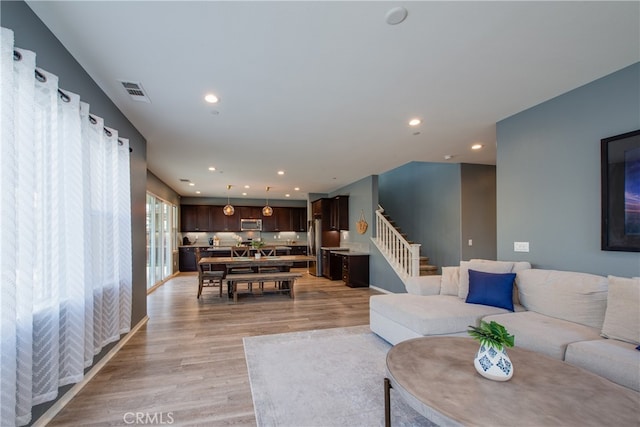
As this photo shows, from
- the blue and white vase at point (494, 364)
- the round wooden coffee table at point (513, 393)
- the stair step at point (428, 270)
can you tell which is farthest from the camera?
the stair step at point (428, 270)

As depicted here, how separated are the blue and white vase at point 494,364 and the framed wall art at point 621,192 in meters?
1.79

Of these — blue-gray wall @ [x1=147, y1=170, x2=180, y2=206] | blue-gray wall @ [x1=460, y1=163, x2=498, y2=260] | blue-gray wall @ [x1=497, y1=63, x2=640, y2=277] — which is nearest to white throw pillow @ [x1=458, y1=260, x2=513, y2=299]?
blue-gray wall @ [x1=497, y1=63, x2=640, y2=277]

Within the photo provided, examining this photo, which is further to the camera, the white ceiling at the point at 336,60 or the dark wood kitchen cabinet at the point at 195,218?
the dark wood kitchen cabinet at the point at 195,218

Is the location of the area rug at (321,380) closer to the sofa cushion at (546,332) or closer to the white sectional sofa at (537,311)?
the white sectional sofa at (537,311)

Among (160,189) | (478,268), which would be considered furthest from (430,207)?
(160,189)

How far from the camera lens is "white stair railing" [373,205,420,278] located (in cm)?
558

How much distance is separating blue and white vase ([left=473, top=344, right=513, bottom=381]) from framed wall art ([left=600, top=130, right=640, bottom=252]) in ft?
5.88

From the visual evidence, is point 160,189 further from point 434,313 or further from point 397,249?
point 434,313

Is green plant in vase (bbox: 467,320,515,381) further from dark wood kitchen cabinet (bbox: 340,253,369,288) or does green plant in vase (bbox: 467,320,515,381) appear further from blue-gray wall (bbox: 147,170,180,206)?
blue-gray wall (bbox: 147,170,180,206)

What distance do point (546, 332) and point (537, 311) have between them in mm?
674

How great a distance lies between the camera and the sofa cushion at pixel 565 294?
8.22 ft

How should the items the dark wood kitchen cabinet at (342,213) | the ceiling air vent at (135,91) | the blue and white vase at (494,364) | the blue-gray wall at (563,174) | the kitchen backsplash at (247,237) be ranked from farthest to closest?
1. the kitchen backsplash at (247,237)
2. the dark wood kitchen cabinet at (342,213)
3. the ceiling air vent at (135,91)
4. the blue-gray wall at (563,174)
5. the blue and white vase at (494,364)

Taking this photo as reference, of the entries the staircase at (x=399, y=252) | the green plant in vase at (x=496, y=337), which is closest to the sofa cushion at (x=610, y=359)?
the green plant in vase at (x=496, y=337)

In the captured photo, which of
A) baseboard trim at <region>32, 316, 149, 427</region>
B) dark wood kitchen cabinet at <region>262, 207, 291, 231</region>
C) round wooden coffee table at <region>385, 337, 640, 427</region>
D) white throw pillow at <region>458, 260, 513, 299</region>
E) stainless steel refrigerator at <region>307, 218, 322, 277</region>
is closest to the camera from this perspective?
round wooden coffee table at <region>385, 337, 640, 427</region>
